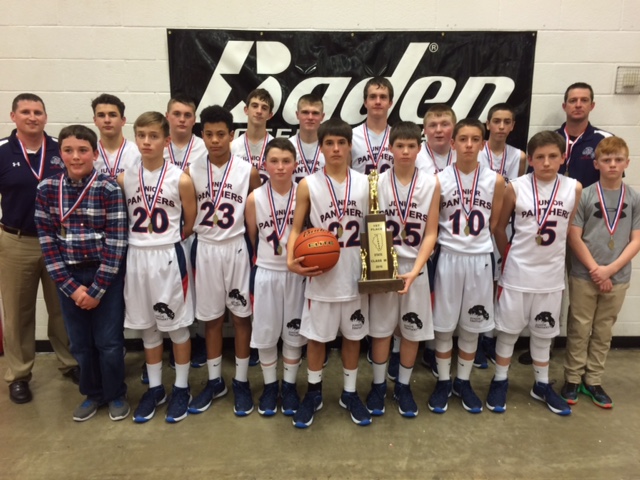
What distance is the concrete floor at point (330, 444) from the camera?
8.11 ft

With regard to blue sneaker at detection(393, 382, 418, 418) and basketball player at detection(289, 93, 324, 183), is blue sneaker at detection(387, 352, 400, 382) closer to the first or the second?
blue sneaker at detection(393, 382, 418, 418)

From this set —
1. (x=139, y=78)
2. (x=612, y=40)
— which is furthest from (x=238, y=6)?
(x=612, y=40)

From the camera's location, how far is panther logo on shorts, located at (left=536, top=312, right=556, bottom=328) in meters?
2.92

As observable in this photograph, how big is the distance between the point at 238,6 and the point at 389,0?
1.19 metres

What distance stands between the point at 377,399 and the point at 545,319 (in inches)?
47.8

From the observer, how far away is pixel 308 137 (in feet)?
11.0

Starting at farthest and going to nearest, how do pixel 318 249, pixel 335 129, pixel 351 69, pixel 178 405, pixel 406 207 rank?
pixel 351 69 → pixel 178 405 → pixel 406 207 → pixel 335 129 → pixel 318 249

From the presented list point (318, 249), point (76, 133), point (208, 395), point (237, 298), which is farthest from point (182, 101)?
point (208, 395)

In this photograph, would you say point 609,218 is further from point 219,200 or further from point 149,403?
point 149,403

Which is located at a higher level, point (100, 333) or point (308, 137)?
point (308, 137)

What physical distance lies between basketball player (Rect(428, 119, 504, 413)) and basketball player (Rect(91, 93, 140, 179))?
2120mm

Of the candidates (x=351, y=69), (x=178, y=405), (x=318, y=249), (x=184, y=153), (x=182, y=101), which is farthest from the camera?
(x=351, y=69)

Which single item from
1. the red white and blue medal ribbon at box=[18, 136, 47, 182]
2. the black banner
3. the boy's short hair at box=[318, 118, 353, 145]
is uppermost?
the black banner

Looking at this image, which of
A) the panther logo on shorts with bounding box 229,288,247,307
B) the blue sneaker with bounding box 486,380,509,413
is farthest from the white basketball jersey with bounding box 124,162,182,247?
the blue sneaker with bounding box 486,380,509,413
